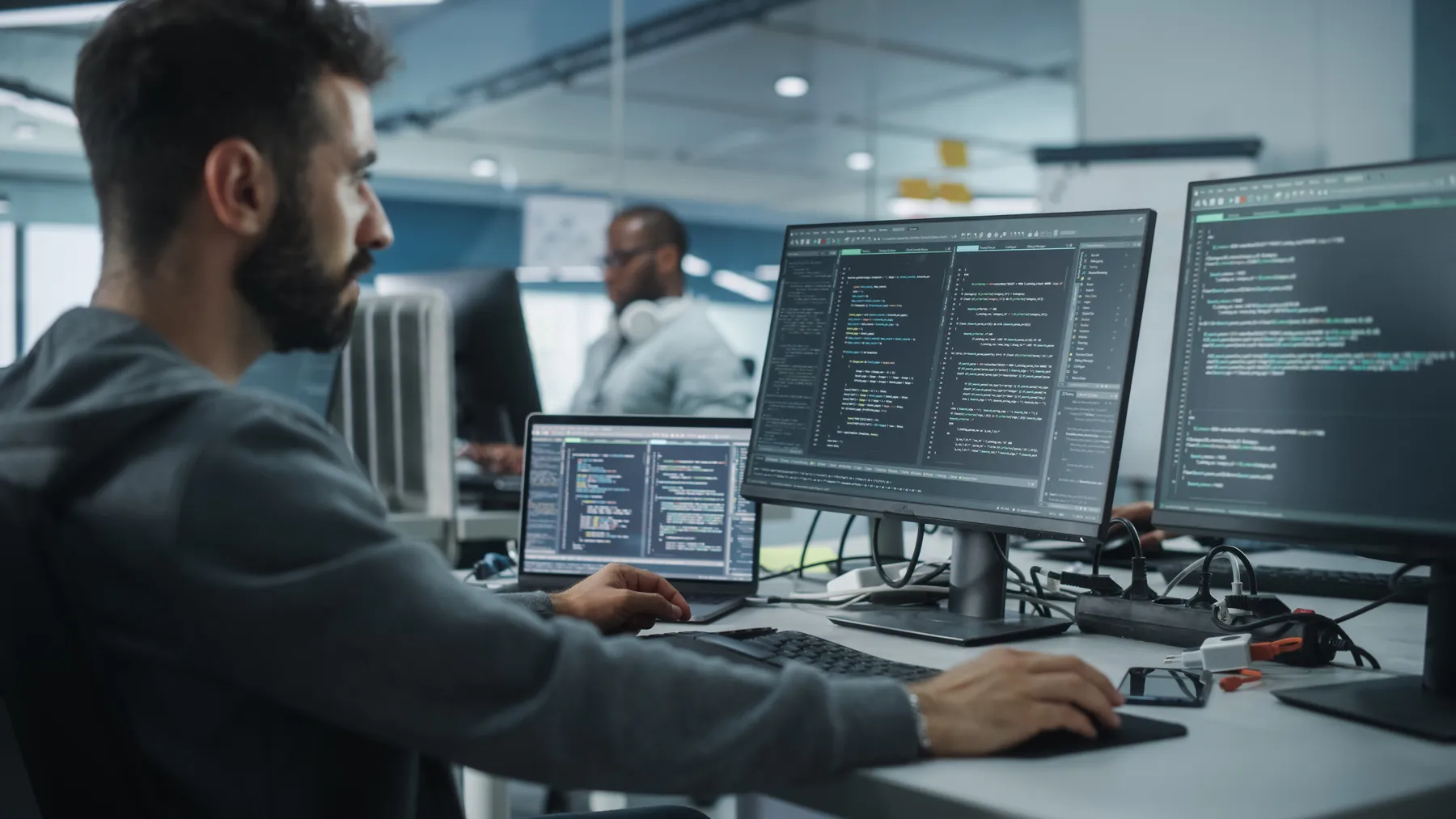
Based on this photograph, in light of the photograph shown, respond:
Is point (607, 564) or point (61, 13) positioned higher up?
point (61, 13)

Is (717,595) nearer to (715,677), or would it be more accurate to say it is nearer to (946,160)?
(715,677)

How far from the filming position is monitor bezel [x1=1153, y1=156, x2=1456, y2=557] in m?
0.96

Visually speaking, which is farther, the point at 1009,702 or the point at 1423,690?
the point at 1423,690

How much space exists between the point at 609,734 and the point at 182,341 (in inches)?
17.0

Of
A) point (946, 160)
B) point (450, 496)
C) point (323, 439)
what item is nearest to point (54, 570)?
point (323, 439)

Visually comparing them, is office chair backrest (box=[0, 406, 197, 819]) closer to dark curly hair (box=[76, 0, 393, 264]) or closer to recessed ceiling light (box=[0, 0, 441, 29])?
dark curly hair (box=[76, 0, 393, 264])

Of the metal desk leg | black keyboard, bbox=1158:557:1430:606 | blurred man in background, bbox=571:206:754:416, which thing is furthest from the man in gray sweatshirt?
blurred man in background, bbox=571:206:754:416

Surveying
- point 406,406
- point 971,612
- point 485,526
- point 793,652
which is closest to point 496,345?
point 406,406

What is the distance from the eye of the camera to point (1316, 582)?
60.5 inches

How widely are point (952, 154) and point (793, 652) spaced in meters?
4.79

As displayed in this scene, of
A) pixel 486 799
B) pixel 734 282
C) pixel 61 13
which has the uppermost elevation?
pixel 61 13

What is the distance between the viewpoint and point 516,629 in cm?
76

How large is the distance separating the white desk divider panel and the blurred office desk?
0.09 ft

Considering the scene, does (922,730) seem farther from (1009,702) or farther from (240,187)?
(240,187)
